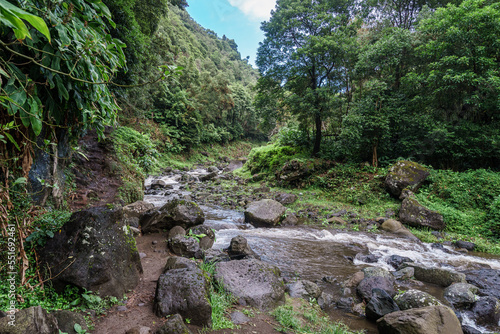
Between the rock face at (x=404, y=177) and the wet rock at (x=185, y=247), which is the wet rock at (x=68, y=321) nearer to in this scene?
the wet rock at (x=185, y=247)

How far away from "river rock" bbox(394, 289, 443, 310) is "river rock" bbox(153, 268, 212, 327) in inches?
139

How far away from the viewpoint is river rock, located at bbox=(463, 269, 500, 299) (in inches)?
193

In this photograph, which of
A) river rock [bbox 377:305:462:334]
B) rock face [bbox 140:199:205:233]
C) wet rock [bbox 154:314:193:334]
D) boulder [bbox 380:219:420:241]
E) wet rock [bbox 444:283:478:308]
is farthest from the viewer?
boulder [bbox 380:219:420:241]

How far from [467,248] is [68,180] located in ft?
36.4

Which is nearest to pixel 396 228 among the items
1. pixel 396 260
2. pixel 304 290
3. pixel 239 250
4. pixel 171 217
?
pixel 396 260

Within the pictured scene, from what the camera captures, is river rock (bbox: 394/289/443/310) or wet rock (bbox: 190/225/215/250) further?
wet rock (bbox: 190/225/215/250)

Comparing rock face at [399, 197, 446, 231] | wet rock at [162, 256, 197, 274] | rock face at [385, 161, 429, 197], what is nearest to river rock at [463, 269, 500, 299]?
rock face at [399, 197, 446, 231]

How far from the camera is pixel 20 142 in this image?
3.00 metres

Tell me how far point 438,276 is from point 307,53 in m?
11.4

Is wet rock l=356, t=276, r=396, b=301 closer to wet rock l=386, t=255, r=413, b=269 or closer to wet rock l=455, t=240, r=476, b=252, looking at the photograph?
wet rock l=386, t=255, r=413, b=269

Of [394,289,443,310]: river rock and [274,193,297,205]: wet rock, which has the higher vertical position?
[274,193,297,205]: wet rock

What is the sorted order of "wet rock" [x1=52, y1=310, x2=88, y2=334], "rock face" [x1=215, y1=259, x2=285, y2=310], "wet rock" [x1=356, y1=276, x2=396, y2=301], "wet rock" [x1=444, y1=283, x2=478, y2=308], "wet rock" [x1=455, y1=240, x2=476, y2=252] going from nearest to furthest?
"wet rock" [x1=52, y1=310, x2=88, y2=334] < "rock face" [x1=215, y1=259, x2=285, y2=310] < "wet rock" [x1=444, y1=283, x2=478, y2=308] < "wet rock" [x1=356, y1=276, x2=396, y2=301] < "wet rock" [x1=455, y1=240, x2=476, y2=252]

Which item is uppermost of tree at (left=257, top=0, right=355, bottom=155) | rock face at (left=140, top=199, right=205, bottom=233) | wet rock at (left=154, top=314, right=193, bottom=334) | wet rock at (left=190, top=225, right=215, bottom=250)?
tree at (left=257, top=0, right=355, bottom=155)

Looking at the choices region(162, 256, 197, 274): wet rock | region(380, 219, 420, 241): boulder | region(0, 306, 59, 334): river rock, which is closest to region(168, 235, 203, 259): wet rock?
region(162, 256, 197, 274): wet rock
